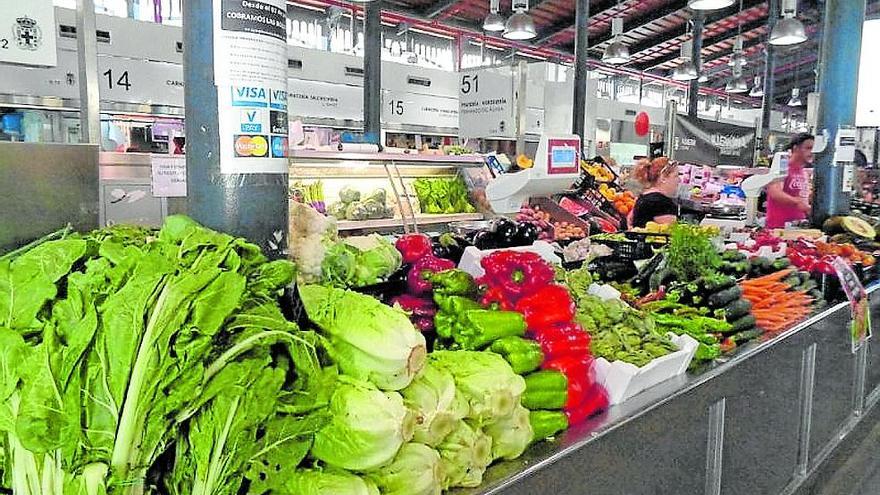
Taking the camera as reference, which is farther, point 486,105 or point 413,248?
point 486,105

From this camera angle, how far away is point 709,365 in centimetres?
266

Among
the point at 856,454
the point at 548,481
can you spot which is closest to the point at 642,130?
the point at 856,454

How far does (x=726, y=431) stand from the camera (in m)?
2.68

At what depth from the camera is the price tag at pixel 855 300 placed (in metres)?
3.90

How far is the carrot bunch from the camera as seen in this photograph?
333cm

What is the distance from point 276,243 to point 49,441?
0.88 metres

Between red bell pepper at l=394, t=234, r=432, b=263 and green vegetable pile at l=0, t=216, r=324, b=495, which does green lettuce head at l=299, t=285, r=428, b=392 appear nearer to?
A: green vegetable pile at l=0, t=216, r=324, b=495

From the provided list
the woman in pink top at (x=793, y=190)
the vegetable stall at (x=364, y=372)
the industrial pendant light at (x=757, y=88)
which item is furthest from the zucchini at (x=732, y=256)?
the industrial pendant light at (x=757, y=88)

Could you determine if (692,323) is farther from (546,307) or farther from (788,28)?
(788,28)

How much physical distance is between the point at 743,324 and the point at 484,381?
1863 mm

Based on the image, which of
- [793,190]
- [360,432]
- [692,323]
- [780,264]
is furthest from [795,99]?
[360,432]

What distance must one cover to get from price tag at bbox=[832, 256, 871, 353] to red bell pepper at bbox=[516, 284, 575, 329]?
2.45m

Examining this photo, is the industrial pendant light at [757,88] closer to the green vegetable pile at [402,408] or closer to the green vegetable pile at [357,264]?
the green vegetable pile at [357,264]

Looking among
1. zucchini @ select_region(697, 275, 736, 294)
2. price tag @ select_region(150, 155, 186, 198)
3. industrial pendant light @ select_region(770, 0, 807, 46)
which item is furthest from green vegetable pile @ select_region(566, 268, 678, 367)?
industrial pendant light @ select_region(770, 0, 807, 46)
